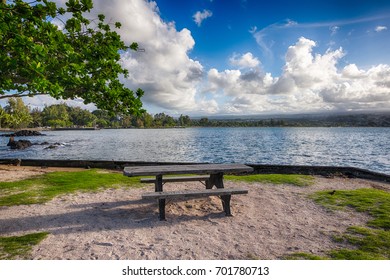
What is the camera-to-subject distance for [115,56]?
9.51 metres

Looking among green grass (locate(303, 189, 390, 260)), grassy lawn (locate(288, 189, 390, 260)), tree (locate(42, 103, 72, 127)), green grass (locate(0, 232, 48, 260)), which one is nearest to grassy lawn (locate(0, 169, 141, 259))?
green grass (locate(0, 232, 48, 260))

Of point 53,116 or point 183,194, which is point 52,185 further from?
point 53,116

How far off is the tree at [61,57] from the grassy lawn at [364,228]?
732cm

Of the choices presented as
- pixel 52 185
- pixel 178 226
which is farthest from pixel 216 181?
pixel 52 185

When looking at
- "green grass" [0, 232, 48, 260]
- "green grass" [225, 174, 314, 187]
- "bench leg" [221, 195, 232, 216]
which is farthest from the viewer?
"green grass" [225, 174, 314, 187]

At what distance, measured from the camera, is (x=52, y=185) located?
34.5 feet

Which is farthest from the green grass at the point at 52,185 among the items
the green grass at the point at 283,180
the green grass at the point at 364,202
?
the green grass at the point at 364,202

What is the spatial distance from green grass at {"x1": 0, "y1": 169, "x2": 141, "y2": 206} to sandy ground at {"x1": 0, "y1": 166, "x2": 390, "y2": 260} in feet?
2.56

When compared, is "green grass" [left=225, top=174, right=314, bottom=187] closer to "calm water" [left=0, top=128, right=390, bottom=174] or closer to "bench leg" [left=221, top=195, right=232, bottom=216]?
"bench leg" [left=221, top=195, right=232, bottom=216]

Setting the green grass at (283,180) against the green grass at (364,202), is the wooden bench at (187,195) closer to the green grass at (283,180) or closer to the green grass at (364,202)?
the green grass at (364,202)

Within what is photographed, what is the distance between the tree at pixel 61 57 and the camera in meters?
6.42

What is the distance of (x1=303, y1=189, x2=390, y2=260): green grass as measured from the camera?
190 inches
